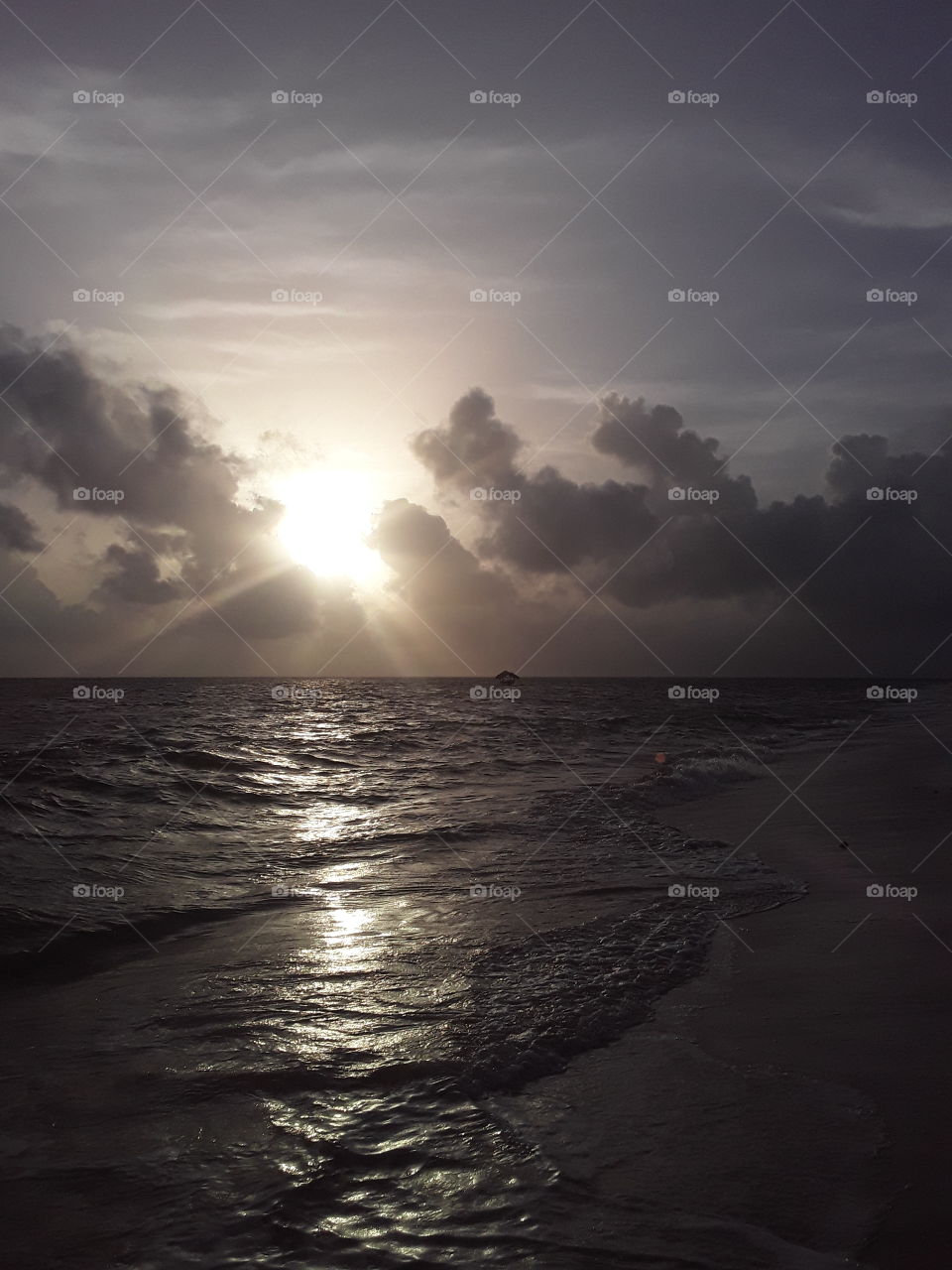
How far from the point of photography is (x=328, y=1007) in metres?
7.21

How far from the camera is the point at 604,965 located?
Result: 26.9ft

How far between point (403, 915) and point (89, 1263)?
612 cm

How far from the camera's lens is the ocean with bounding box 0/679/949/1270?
14.1 ft

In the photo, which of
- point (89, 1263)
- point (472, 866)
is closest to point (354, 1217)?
point (89, 1263)
